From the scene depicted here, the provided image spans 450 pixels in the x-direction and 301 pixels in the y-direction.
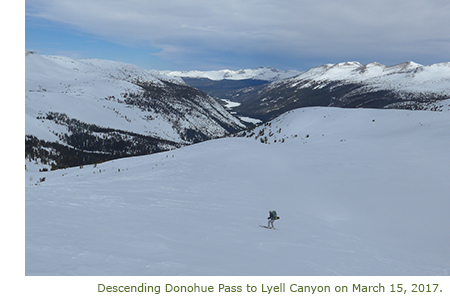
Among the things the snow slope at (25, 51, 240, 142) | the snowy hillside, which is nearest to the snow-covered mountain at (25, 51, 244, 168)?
the snow slope at (25, 51, 240, 142)

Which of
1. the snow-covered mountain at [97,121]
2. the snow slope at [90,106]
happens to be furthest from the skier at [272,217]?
the snow slope at [90,106]

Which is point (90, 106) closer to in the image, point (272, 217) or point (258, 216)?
point (258, 216)

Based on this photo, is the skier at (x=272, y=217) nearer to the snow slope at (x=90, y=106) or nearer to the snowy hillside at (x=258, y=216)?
the snowy hillside at (x=258, y=216)

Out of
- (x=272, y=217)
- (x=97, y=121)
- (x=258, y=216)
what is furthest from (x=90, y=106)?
(x=272, y=217)

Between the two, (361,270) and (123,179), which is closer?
(361,270)
